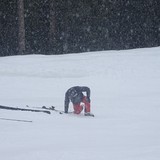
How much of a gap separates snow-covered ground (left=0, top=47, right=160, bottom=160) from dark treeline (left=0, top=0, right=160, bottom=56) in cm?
527

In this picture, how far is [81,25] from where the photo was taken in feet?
92.4

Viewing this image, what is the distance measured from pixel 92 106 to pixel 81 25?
16797 millimetres

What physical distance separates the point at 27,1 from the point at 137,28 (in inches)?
286

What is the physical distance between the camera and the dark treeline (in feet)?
90.8

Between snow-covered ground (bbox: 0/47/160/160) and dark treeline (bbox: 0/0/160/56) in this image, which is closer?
snow-covered ground (bbox: 0/47/160/160)

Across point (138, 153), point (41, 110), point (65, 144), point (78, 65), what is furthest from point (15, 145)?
point (78, 65)

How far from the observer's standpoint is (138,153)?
6.38m

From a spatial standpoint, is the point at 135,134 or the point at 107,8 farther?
the point at 107,8

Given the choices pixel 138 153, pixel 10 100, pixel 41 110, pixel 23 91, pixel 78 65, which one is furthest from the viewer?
pixel 78 65

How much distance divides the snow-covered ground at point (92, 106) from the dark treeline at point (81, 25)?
17.3ft

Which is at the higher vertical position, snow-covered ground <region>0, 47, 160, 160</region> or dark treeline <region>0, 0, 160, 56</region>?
dark treeline <region>0, 0, 160, 56</region>

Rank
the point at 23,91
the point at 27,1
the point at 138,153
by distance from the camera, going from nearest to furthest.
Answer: the point at 138,153, the point at 23,91, the point at 27,1

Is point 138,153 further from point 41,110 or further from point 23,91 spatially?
point 23,91

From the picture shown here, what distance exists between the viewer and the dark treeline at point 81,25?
2769 centimetres
